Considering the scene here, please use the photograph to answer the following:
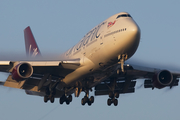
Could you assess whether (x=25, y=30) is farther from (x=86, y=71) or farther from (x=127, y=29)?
(x=127, y=29)

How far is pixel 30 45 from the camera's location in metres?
53.1

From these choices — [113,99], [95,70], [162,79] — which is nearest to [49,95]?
[113,99]

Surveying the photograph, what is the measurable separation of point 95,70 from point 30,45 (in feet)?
69.1

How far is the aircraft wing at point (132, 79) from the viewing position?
40891 mm

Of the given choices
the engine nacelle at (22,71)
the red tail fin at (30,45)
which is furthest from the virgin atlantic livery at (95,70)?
the red tail fin at (30,45)

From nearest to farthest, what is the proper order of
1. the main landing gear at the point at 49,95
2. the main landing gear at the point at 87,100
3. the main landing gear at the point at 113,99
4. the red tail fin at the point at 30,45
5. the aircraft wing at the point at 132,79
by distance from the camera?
the main landing gear at the point at 49,95 → the aircraft wing at the point at 132,79 → the main landing gear at the point at 87,100 → the main landing gear at the point at 113,99 → the red tail fin at the point at 30,45

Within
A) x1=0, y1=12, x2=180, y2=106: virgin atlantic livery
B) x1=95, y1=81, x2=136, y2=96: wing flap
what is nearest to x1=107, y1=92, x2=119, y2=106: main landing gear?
x1=0, y1=12, x2=180, y2=106: virgin atlantic livery

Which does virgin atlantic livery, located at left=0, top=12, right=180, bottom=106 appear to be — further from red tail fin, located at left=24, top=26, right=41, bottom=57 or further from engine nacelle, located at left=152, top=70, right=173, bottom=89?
red tail fin, located at left=24, top=26, right=41, bottom=57

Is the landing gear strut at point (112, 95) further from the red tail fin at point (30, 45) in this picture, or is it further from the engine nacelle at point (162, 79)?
the red tail fin at point (30, 45)

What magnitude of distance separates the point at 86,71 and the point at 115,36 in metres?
5.12

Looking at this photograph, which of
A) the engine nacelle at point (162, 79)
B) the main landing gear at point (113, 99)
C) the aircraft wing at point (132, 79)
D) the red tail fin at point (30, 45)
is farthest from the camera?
the red tail fin at point (30, 45)

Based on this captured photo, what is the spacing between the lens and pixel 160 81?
1624 inches

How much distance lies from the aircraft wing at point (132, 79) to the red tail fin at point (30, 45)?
1234 centimetres

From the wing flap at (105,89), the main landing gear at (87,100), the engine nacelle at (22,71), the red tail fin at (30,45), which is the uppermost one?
the red tail fin at (30,45)
